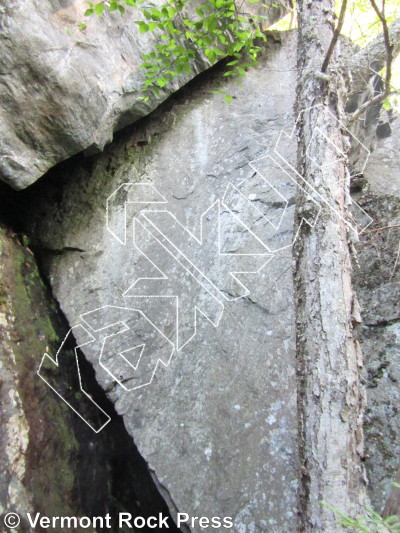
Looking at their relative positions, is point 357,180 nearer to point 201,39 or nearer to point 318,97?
point 318,97

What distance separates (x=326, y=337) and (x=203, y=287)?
46.1 inches

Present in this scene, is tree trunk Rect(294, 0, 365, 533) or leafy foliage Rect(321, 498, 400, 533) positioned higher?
tree trunk Rect(294, 0, 365, 533)

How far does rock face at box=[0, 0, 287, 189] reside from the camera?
2.28m

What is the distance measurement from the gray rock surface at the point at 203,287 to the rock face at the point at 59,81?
53 cm

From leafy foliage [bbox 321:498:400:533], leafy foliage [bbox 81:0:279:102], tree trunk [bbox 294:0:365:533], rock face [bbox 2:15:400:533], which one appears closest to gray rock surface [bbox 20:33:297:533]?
rock face [bbox 2:15:400:533]

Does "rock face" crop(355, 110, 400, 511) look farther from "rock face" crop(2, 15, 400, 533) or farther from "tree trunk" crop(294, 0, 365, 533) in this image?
"tree trunk" crop(294, 0, 365, 533)

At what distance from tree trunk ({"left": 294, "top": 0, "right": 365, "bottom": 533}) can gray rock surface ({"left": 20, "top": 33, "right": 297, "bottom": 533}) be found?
709 mm

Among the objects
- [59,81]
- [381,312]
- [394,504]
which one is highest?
[59,81]

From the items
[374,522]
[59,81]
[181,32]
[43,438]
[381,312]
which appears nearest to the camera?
[374,522]

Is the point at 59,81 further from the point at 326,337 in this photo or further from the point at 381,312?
the point at 381,312

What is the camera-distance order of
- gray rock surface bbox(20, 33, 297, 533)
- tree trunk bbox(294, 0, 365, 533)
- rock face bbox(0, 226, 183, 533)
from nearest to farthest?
tree trunk bbox(294, 0, 365, 533) < rock face bbox(0, 226, 183, 533) < gray rock surface bbox(20, 33, 297, 533)

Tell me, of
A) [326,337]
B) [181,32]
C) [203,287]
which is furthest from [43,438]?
[181,32]

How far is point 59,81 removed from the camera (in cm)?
239

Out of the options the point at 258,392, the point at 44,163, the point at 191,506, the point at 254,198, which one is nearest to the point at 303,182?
the point at 254,198
